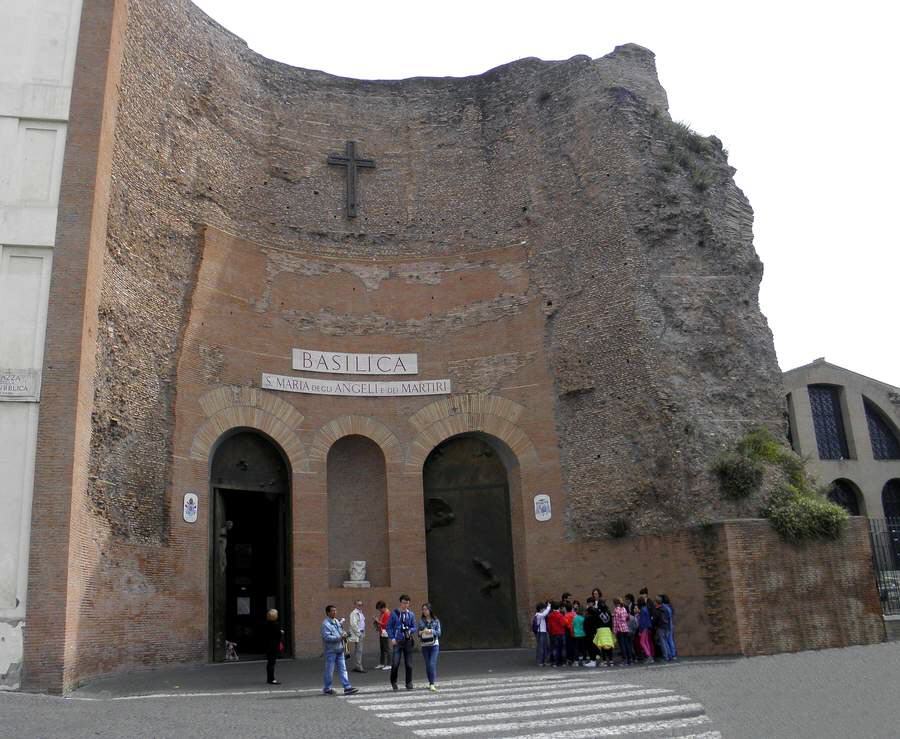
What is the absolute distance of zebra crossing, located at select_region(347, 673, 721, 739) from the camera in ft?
26.6

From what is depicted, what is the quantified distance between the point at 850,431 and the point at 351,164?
78.8ft

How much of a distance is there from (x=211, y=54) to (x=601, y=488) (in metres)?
12.6

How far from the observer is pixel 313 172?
2089cm

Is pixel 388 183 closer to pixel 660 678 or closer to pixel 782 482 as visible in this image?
pixel 782 482

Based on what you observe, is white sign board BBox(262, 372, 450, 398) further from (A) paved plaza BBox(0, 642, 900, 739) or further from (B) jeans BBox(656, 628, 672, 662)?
(B) jeans BBox(656, 628, 672, 662)

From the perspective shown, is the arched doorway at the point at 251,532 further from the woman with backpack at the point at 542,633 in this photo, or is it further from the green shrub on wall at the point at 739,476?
the green shrub on wall at the point at 739,476

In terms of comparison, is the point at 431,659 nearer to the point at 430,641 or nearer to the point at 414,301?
the point at 430,641

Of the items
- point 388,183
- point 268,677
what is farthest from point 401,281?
point 268,677

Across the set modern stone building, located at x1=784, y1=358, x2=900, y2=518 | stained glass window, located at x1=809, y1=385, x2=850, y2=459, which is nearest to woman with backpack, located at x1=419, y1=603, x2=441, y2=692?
modern stone building, located at x1=784, y1=358, x2=900, y2=518

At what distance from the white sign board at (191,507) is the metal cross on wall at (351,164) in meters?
7.78

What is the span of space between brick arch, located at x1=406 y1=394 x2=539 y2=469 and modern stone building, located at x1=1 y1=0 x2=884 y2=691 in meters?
0.08

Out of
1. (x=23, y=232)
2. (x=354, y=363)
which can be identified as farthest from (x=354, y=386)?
(x=23, y=232)

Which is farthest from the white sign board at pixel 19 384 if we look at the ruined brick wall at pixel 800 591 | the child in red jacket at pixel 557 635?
the ruined brick wall at pixel 800 591

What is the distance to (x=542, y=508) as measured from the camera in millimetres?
18328
